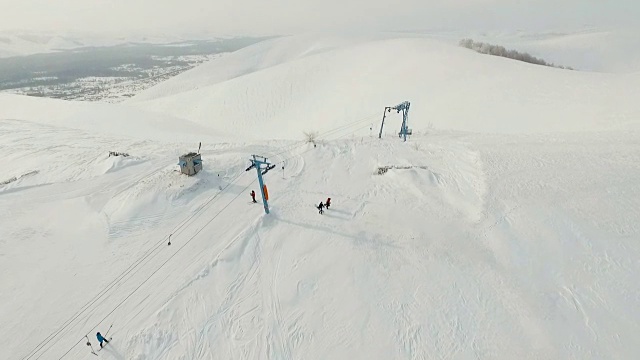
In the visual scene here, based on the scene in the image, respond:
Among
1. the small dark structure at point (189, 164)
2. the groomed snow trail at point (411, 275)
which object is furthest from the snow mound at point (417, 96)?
the small dark structure at point (189, 164)

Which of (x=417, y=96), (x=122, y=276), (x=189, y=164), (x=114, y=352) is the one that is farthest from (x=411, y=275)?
(x=417, y=96)

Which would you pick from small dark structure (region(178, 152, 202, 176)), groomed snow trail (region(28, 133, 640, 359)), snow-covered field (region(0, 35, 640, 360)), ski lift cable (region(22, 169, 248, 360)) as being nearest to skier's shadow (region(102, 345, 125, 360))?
snow-covered field (region(0, 35, 640, 360))

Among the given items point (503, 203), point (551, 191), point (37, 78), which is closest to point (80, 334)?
point (503, 203)

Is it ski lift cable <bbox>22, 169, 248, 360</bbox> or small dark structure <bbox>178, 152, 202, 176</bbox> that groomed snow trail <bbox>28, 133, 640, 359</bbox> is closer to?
ski lift cable <bbox>22, 169, 248, 360</bbox>

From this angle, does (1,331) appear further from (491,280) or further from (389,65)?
(389,65)

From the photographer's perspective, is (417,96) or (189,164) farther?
(417,96)

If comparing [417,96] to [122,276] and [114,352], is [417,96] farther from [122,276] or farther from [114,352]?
[114,352]
